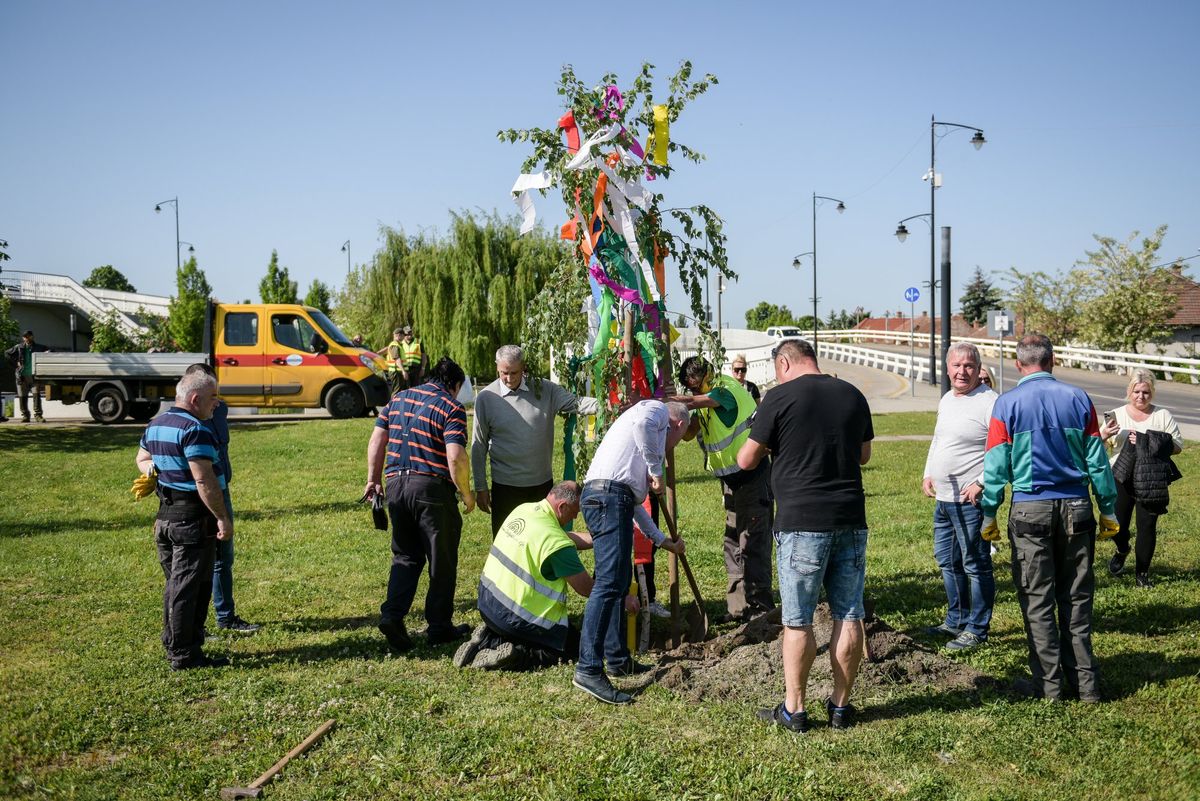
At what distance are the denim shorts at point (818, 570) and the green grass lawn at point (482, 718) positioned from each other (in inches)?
24.4

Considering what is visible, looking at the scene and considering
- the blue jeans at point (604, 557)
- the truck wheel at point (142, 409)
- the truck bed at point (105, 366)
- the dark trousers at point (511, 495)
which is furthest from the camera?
the truck wheel at point (142, 409)

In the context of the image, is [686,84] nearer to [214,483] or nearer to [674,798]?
[214,483]

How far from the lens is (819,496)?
4.62 meters

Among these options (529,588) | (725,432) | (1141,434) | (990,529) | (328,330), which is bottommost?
(529,588)

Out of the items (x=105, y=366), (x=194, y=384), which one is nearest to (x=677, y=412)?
(x=194, y=384)

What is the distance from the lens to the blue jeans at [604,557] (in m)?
5.30

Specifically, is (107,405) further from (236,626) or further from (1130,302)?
(1130,302)

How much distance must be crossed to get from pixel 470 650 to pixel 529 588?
548 millimetres

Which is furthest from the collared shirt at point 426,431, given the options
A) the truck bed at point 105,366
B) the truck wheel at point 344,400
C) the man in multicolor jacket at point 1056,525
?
the truck wheel at point 344,400

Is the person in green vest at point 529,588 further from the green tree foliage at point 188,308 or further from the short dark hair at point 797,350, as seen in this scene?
the green tree foliage at point 188,308

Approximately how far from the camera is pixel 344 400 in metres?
21.2

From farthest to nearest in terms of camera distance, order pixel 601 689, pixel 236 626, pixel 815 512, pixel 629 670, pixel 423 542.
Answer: pixel 236 626 → pixel 423 542 → pixel 629 670 → pixel 601 689 → pixel 815 512

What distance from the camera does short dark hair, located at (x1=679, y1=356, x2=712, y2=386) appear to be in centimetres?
671

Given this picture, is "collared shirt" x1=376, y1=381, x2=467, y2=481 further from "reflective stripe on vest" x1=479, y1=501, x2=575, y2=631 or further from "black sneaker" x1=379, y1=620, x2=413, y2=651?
"black sneaker" x1=379, y1=620, x2=413, y2=651
